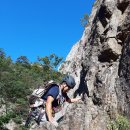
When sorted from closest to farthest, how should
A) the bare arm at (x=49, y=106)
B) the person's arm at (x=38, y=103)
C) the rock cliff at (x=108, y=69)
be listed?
the bare arm at (x=49, y=106) < the person's arm at (x=38, y=103) < the rock cliff at (x=108, y=69)

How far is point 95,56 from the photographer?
1662cm

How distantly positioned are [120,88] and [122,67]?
0.91m

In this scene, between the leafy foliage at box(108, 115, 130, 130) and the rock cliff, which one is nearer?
the leafy foliage at box(108, 115, 130, 130)

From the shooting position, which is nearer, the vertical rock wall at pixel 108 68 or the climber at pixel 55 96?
the climber at pixel 55 96

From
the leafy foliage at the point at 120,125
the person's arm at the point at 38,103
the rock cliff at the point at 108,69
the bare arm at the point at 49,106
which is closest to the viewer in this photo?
the bare arm at the point at 49,106

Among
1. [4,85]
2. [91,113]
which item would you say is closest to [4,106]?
[4,85]

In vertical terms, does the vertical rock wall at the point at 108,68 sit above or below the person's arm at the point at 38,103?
above

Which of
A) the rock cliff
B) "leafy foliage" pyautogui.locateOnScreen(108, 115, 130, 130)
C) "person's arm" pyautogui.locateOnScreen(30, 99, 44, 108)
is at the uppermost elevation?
the rock cliff

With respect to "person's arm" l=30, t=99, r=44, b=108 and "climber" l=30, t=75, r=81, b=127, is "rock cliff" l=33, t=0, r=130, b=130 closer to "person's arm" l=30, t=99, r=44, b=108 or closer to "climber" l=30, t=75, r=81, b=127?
"person's arm" l=30, t=99, r=44, b=108

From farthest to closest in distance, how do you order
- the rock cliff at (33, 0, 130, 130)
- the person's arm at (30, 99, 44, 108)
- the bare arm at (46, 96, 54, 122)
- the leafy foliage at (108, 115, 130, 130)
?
the rock cliff at (33, 0, 130, 130) < the leafy foliage at (108, 115, 130, 130) < the person's arm at (30, 99, 44, 108) < the bare arm at (46, 96, 54, 122)

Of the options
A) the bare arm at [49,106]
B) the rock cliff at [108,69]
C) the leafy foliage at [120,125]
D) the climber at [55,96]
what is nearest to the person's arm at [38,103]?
the climber at [55,96]

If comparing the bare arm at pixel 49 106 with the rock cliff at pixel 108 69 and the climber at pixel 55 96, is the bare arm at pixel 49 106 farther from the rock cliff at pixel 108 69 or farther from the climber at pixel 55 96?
the rock cliff at pixel 108 69

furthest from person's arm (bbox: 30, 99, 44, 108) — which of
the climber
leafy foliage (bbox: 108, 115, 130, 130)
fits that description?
leafy foliage (bbox: 108, 115, 130, 130)

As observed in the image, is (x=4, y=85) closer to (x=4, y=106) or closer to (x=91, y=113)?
(x=4, y=106)
